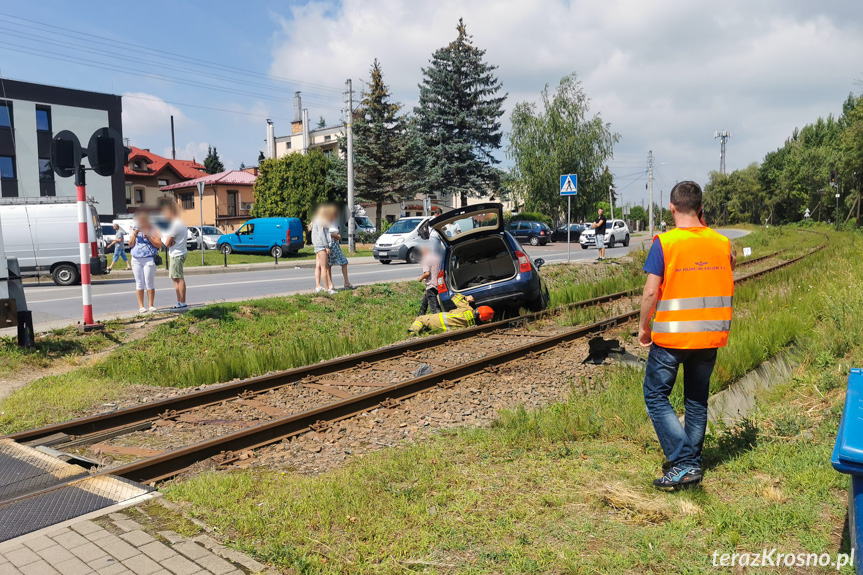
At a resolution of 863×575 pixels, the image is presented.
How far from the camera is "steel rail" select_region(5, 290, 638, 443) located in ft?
19.7

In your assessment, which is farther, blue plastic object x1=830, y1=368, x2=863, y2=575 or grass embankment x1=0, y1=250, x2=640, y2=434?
grass embankment x1=0, y1=250, x2=640, y2=434

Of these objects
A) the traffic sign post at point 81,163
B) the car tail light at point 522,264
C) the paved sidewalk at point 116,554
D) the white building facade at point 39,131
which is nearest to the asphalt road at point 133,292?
the traffic sign post at point 81,163

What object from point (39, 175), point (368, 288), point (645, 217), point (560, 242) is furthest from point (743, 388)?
point (645, 217)

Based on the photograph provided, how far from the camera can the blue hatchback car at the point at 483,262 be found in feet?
37.0

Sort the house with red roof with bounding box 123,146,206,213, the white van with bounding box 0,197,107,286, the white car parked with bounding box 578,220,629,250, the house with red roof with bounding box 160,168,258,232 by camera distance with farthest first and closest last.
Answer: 1. the house with red roof with bounding box 123,146,206,213
2. the house with red roof with bounding box 160,168,258,232
3. the white car parked with bounding box 578,220,629,250
4. the white van with bounding box 0,197,107,286

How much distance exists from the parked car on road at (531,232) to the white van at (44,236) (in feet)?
96.0

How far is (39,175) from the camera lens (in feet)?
149

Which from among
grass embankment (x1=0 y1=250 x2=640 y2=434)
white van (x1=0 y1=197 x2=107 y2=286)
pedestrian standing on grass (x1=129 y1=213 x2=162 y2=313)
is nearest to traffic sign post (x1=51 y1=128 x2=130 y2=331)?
grass embankment (x1=0 y1=250 x2=640 y2=434)

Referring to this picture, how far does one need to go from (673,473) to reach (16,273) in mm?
8954

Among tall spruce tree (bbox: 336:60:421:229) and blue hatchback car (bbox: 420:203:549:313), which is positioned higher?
tall spruce tree (bbox: 336:60:421:229)

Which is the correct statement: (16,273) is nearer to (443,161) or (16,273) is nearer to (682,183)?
(682,183)

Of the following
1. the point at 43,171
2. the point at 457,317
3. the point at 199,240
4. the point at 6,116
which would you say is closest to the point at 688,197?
the point at 457,317

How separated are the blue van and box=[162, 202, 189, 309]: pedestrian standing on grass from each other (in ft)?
66.2

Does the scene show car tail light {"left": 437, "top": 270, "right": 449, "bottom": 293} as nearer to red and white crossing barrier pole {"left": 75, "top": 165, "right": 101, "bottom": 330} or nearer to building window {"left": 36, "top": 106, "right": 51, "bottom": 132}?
red and white crossing barrier pole {"left": 75, "top": 165, "right": 101, "bottom": 330}
